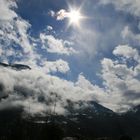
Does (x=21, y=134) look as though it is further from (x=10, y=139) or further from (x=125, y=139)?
(x=125, y=139)

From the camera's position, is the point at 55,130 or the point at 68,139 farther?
the point at 68,139

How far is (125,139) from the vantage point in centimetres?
16688

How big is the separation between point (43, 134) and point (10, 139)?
749 inches

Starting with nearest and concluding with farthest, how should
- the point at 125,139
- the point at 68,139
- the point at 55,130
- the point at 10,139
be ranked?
the point at 55,130
the point at 10,139
the point at 68,139
the point at 125,139

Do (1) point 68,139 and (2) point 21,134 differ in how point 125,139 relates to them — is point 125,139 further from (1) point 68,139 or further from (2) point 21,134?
(2) point 21,134

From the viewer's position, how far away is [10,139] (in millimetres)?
137000

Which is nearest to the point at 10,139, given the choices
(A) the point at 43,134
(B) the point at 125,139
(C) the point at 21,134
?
(C) the point at 21,134

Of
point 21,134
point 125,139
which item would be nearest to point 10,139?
point 21,134

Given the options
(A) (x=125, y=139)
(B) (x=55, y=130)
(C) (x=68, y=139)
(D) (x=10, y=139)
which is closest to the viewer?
(B) (x=55, y=130)

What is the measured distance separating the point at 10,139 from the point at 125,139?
210 feet

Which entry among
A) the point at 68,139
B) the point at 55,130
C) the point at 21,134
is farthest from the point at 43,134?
the point at 68,139

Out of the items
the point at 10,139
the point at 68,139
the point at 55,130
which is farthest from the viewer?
the point at 68,139

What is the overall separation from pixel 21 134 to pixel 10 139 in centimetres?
527

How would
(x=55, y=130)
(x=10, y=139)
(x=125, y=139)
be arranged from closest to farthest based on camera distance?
(x=55, y=130) → (x=10, y=139) → (x=125, y=139)
